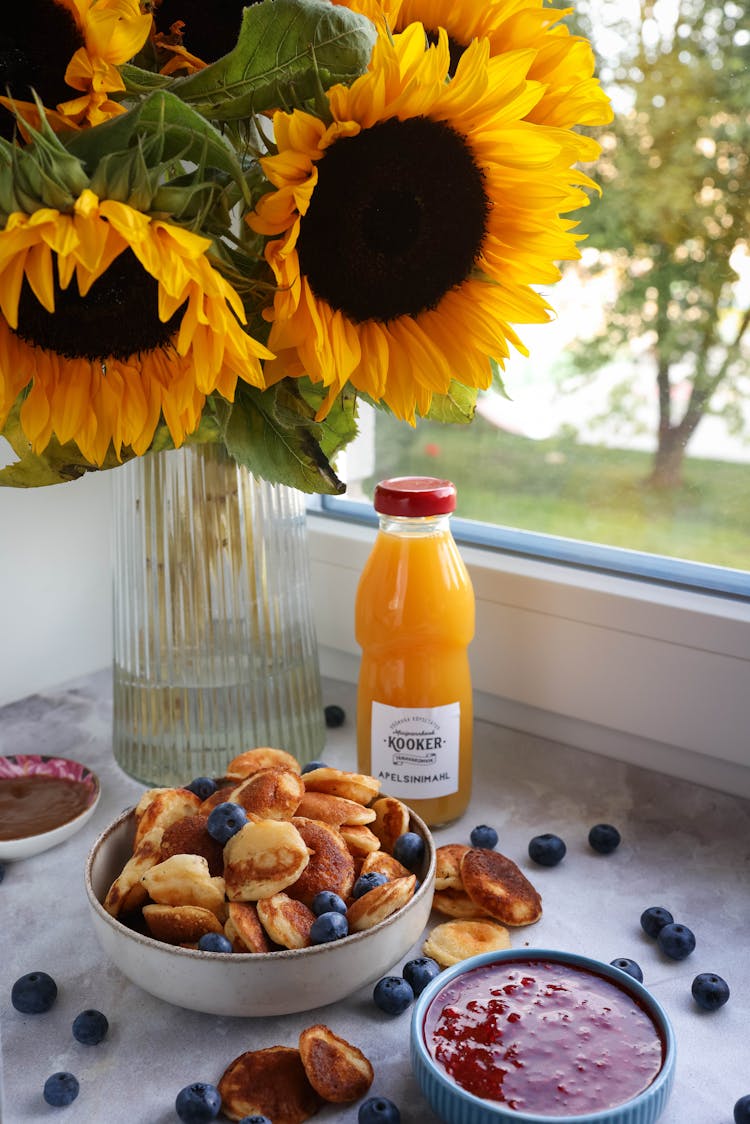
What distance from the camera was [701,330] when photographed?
0.92 meters

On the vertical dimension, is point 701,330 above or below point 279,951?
above

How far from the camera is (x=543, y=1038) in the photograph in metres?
0.53

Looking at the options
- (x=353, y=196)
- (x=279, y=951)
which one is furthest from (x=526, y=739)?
(x=353, y=196)

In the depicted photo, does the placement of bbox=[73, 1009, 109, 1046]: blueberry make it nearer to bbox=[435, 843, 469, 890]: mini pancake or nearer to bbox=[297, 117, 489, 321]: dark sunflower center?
bbox=[435, 843, 469, 890]: mini pancake

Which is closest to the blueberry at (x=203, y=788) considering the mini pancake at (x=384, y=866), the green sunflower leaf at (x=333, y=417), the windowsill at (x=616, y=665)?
the mini pancake at (x=384, y=866)

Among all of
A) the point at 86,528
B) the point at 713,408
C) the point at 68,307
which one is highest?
the point at 68,307

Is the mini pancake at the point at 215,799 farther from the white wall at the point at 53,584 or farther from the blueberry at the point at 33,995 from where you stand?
the white wall at the point at 53,584

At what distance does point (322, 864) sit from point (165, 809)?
104 mm

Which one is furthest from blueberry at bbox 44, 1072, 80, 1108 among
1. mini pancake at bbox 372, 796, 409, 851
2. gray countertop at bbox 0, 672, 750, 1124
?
mini pancake at bbox 372, 796, 409, 851

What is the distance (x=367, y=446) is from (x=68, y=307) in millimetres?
638

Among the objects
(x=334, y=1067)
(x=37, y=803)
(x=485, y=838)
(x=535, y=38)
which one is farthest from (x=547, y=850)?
(x=535, y=38)

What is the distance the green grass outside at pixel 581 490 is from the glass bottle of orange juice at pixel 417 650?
0.25 metres

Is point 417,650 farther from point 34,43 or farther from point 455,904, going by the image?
point 34,43

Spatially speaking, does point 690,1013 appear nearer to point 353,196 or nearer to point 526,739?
point 526,739
